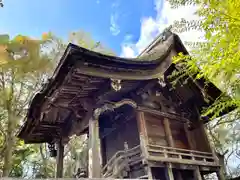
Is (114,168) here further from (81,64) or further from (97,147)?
(81,64)

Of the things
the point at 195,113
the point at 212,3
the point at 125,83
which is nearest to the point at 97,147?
the point at 125,83

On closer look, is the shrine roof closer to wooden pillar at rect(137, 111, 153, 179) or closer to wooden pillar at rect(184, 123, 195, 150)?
wooden pillar at rect(137, 111, 153, 179)

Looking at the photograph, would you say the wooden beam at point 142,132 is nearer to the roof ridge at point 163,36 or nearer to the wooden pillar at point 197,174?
the wooden pillar at point 197,174

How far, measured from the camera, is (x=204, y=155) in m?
9.18

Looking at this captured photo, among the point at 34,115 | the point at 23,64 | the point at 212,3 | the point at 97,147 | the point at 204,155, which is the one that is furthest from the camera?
the point at 23,64

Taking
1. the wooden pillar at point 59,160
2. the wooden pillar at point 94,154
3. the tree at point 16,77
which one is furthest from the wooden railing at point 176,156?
the tree at point 16,77

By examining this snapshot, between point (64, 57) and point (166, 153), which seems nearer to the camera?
point (64, 57)

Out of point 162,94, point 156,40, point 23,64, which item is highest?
point 23,64

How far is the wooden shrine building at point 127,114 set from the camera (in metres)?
5.80

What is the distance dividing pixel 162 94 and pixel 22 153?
43.0 feet

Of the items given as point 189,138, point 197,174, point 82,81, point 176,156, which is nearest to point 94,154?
point 82,81

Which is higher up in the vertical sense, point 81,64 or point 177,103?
point 177,103

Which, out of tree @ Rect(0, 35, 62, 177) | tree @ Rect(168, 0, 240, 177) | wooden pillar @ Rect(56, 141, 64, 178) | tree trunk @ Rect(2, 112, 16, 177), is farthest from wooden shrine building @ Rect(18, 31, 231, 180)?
tree @ Rect(0, 35, 62, 177)

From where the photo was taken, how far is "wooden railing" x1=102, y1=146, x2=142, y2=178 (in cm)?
686
